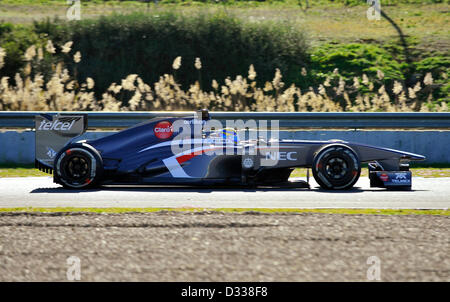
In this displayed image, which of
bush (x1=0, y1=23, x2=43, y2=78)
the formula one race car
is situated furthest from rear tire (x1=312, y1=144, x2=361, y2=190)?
bush (x1=0, y1=23, x2=43, y2=78)

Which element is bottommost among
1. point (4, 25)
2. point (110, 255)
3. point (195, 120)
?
point (110, 255)

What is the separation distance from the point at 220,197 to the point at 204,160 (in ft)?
2.33

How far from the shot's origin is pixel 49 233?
570cm

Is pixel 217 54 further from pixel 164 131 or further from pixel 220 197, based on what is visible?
pixel 220 197

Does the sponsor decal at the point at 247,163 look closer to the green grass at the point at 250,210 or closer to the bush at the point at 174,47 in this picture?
the green grass at the point at 250,210

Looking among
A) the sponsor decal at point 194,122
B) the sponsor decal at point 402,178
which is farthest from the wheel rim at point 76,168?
the sponsor decal at point 402,178

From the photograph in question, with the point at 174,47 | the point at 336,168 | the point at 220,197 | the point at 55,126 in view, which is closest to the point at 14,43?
the point at 174,47

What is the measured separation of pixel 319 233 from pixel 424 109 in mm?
10174

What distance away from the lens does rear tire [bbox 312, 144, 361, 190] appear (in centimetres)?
838

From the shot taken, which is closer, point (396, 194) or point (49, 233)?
point (49, 233)

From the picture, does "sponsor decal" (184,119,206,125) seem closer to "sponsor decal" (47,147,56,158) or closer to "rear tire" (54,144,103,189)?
"rear tire" (54,144,103,189)

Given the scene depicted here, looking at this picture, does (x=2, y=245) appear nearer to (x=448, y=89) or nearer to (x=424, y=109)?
(x=424, y=109)

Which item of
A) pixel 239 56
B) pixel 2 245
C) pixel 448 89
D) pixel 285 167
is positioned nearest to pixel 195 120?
pixel 285 167

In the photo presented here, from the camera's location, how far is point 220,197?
7910 millimetres
